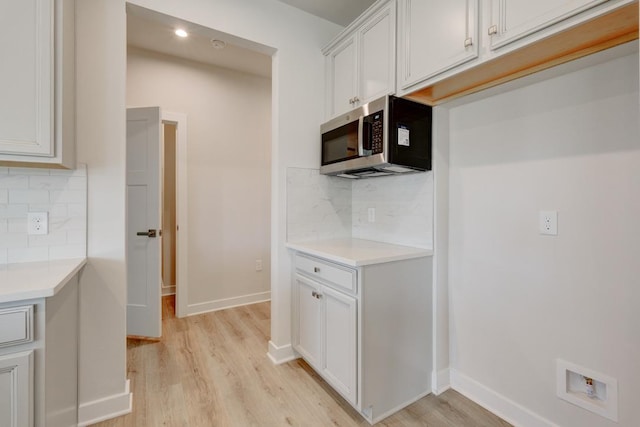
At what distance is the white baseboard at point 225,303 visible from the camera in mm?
3162

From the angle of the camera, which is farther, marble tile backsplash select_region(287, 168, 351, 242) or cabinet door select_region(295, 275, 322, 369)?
marble tile backsplash select_region(287, 168, 351, 242)

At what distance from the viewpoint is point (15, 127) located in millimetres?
1247

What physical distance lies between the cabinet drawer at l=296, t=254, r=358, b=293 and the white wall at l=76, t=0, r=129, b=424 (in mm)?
1065

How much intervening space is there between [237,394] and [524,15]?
2384 mm

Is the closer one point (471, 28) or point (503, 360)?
point (471, 28)

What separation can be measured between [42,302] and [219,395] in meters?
1.15

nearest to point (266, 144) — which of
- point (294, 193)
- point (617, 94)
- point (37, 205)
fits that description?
A: point (294, 193)

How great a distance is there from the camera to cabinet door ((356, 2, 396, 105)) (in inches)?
68.9

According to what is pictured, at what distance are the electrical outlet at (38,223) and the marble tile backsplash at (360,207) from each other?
136cm

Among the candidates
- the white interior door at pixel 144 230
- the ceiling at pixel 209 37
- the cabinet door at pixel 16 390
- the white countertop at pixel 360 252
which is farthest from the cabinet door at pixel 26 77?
the white countertop at pixel 360 252

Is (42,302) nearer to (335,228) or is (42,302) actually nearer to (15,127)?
(15,127)

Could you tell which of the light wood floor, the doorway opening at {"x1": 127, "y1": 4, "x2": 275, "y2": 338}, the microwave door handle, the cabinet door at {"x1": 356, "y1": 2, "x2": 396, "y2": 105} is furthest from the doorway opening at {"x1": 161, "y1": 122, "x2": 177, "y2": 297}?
the microwave door handle

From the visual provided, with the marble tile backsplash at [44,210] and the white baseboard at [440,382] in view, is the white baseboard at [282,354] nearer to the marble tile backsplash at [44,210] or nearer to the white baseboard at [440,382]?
the white baseboard at [440,382]

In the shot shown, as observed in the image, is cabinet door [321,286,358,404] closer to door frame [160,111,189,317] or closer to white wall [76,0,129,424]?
white wall [76,0,129,424]
